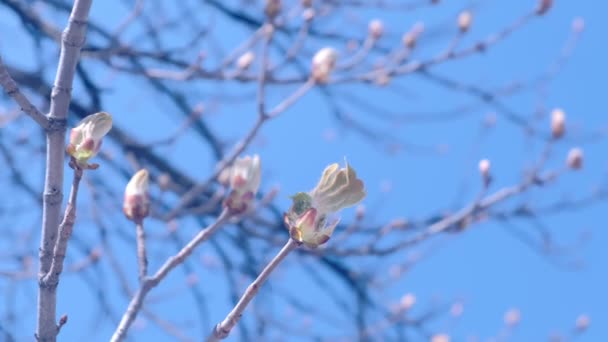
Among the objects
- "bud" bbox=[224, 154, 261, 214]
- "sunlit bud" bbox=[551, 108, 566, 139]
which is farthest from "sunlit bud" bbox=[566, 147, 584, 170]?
"bud" bbox=[224, 154, 261, 214]

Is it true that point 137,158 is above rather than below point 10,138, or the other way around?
below

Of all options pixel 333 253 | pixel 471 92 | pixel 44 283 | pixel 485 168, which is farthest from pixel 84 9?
pixel 471 92

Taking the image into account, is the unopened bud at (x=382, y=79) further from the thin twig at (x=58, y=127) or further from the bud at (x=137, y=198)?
the thin twig at (x=58, y=127)

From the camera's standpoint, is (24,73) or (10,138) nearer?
Result: (24,73)

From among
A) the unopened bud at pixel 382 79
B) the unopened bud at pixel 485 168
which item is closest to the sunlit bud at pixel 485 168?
the unopened bud at pixel 485 168

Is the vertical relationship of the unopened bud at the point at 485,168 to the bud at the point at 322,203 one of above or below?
above

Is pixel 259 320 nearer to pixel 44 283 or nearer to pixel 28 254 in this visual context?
pixel 28 254

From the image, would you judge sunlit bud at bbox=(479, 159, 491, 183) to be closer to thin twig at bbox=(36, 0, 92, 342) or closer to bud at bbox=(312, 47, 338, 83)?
bud at bbox=(312, 47, 338, 83)

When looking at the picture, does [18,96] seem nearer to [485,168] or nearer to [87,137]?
[87,137]
